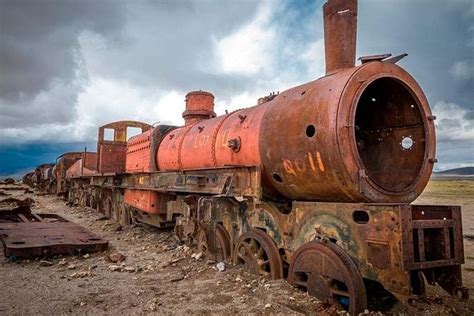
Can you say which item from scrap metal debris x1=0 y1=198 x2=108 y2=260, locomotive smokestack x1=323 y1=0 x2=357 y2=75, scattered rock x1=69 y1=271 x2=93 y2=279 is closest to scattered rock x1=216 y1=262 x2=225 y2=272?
scattered rock x1=69 y1=271 x2=93 y2=279

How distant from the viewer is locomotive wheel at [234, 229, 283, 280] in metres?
4.76

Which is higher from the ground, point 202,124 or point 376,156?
point 202,124

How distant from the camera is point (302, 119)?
4.18m

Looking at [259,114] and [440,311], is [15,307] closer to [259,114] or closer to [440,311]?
[259,114]

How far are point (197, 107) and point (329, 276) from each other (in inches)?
232

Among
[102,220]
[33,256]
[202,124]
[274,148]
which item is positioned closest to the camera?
[274,148]

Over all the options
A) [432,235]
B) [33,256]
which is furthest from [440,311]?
[33,256]

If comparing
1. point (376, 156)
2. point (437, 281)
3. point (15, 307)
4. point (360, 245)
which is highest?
point (376, 156)

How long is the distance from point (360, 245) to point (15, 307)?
4025 millimetres

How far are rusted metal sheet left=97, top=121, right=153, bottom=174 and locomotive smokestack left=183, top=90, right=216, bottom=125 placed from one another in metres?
4.27

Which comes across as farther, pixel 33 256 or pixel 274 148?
pixel 33 256

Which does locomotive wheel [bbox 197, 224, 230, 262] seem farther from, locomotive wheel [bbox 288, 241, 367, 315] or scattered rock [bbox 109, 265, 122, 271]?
locomotive wheel [bbox 288, 241, 367, 315]

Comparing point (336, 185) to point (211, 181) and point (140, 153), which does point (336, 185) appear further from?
point (140, 153)

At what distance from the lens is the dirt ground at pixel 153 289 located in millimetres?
3977
